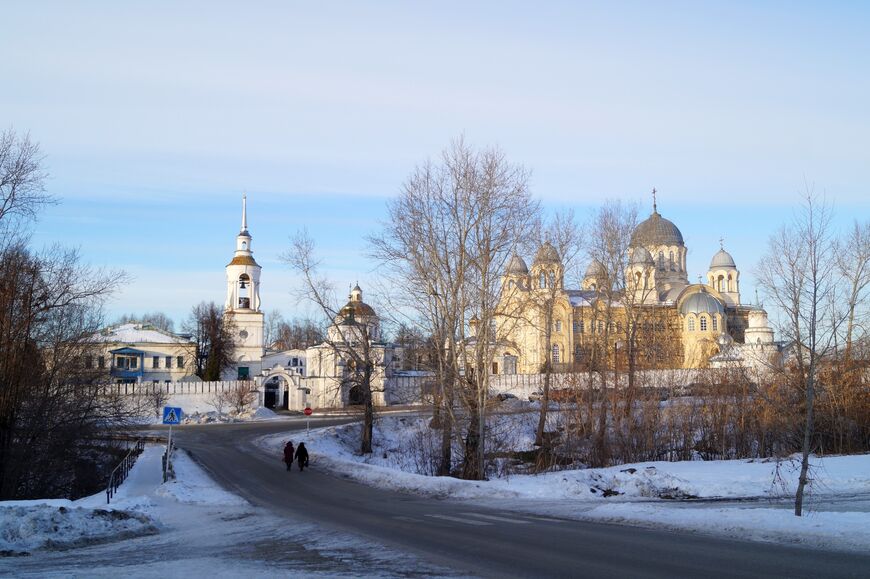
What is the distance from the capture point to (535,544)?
11.7 m

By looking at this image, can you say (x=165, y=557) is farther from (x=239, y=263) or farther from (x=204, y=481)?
(x=239, y=263)

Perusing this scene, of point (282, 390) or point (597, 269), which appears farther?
point (282, 390)

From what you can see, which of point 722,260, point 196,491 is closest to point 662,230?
point 722,260

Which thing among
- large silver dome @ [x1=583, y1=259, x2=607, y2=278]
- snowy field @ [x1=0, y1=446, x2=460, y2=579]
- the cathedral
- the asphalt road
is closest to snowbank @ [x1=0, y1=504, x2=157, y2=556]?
snowy field @ [x1=0, y1=446, x2=460, y2=579]

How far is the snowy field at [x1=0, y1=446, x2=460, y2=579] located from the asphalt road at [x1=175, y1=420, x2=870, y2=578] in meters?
0.67

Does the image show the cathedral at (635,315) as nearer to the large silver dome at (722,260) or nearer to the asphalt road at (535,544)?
the large silver dome at (722,260)

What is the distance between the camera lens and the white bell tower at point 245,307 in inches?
3233

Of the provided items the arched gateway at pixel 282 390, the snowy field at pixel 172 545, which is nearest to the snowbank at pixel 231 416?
the arched gateway at pixel 282 390

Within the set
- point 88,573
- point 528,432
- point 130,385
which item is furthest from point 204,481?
point 130,385

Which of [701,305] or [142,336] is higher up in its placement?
[701,305]

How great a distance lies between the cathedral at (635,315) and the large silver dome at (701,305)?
11 cm

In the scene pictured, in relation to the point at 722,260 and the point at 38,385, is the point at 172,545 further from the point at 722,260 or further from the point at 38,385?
the point at 722,260

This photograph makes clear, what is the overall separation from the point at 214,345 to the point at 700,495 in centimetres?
6925

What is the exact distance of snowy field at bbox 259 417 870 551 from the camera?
493 inches
